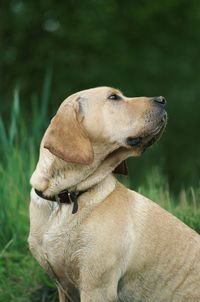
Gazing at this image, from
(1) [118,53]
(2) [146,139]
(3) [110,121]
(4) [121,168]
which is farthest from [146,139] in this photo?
(1) [118,53]

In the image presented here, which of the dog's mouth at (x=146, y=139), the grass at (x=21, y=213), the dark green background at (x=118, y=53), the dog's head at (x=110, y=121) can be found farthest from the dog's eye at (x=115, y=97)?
the dark green background at (x=118, y=53)

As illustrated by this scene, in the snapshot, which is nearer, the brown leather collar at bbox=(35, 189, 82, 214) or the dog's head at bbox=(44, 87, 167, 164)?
the dog's head at bbox=(44, 87, 167, 164)

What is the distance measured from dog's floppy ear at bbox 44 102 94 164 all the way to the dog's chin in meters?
0.27

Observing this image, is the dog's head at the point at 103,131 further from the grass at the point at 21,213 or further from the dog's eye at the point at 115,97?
the grass at the point at 21,213

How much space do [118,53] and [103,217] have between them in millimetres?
11293

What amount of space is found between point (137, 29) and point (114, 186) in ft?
38.1

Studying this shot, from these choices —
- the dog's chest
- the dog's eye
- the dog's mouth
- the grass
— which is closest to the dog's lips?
the dog's mouth

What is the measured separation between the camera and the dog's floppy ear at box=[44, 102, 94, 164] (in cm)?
418

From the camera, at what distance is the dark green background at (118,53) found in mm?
14867

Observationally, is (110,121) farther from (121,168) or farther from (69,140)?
(121,168)

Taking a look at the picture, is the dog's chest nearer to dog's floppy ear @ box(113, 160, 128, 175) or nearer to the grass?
dog's floppy ear @ box(113, 160, 128, 175)

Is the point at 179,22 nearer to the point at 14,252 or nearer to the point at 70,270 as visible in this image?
the point at 14,252

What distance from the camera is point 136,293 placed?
14.9 feet

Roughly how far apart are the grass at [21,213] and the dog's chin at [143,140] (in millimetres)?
1079
